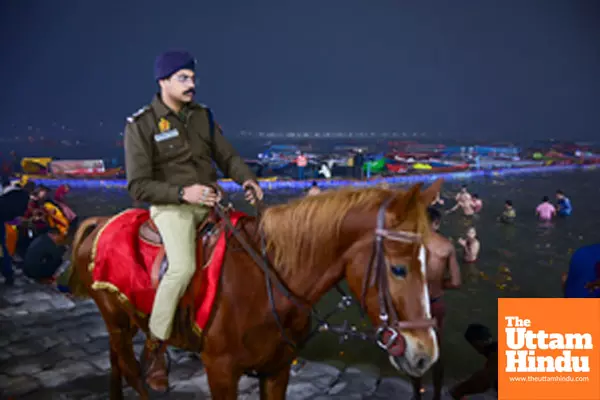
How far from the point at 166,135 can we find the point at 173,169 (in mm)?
232

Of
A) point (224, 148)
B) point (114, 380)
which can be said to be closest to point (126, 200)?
point (114, 380)

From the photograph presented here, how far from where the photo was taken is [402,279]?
1.83 meters

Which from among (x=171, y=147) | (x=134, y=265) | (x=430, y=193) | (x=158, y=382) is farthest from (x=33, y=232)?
(x=430, y=193)

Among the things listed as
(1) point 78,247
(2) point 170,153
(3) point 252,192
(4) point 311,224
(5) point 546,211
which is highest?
(2) point 170,153

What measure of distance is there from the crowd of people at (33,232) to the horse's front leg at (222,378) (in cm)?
561

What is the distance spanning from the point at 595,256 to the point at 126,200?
655 inches

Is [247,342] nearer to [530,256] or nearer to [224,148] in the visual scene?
[224,148]

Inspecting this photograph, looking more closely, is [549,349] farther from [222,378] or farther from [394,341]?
[222,378]

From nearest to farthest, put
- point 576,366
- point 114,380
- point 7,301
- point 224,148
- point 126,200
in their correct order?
point 224,148 → point 576,366 → point 114,380 → point 7,301 → point 126,200

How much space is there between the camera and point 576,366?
2.98 meters

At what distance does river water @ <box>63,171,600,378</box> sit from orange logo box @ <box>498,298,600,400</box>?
1.50 m

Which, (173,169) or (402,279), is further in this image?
(173,169)

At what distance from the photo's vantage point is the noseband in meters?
1.81
